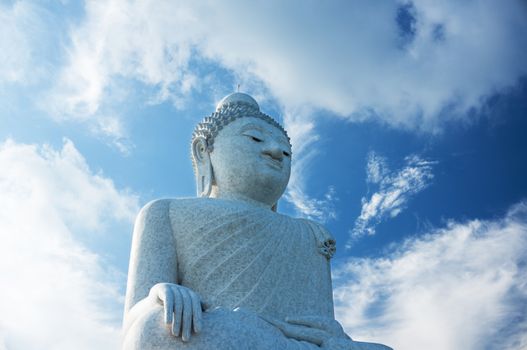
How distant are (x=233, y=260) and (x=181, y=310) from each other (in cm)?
167

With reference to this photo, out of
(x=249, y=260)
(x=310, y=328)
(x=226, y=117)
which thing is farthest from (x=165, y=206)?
(x=310, y=328)

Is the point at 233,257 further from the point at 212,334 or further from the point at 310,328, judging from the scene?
the point at 212,334

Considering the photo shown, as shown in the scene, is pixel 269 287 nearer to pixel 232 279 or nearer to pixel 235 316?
pixel 232 279

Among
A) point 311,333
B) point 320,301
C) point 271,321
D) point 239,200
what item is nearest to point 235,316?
point 271,321

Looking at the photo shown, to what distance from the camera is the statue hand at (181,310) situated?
146 inches

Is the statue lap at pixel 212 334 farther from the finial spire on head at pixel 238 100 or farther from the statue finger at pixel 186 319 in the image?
the finial spire on head at pixel 238 100

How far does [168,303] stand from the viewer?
3822 millimetres

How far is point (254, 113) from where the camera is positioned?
7.07m

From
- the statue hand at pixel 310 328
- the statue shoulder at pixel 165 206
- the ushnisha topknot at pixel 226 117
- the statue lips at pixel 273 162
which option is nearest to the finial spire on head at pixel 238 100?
the ushnisha topknot at pixel 226 117

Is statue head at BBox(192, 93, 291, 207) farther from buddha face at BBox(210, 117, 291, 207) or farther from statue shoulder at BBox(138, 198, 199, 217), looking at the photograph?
statue shoulder at BBox(138, 198, 199, 217)

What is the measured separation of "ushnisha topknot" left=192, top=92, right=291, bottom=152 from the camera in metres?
6.89

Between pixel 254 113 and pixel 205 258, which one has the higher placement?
pixel 254 113

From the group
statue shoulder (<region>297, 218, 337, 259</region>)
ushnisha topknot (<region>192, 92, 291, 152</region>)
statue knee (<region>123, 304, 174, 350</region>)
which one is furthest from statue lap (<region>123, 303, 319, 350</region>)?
ushnisha topknot (<region>192, 92, 291, 152</region>)

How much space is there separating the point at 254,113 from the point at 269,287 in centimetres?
248
